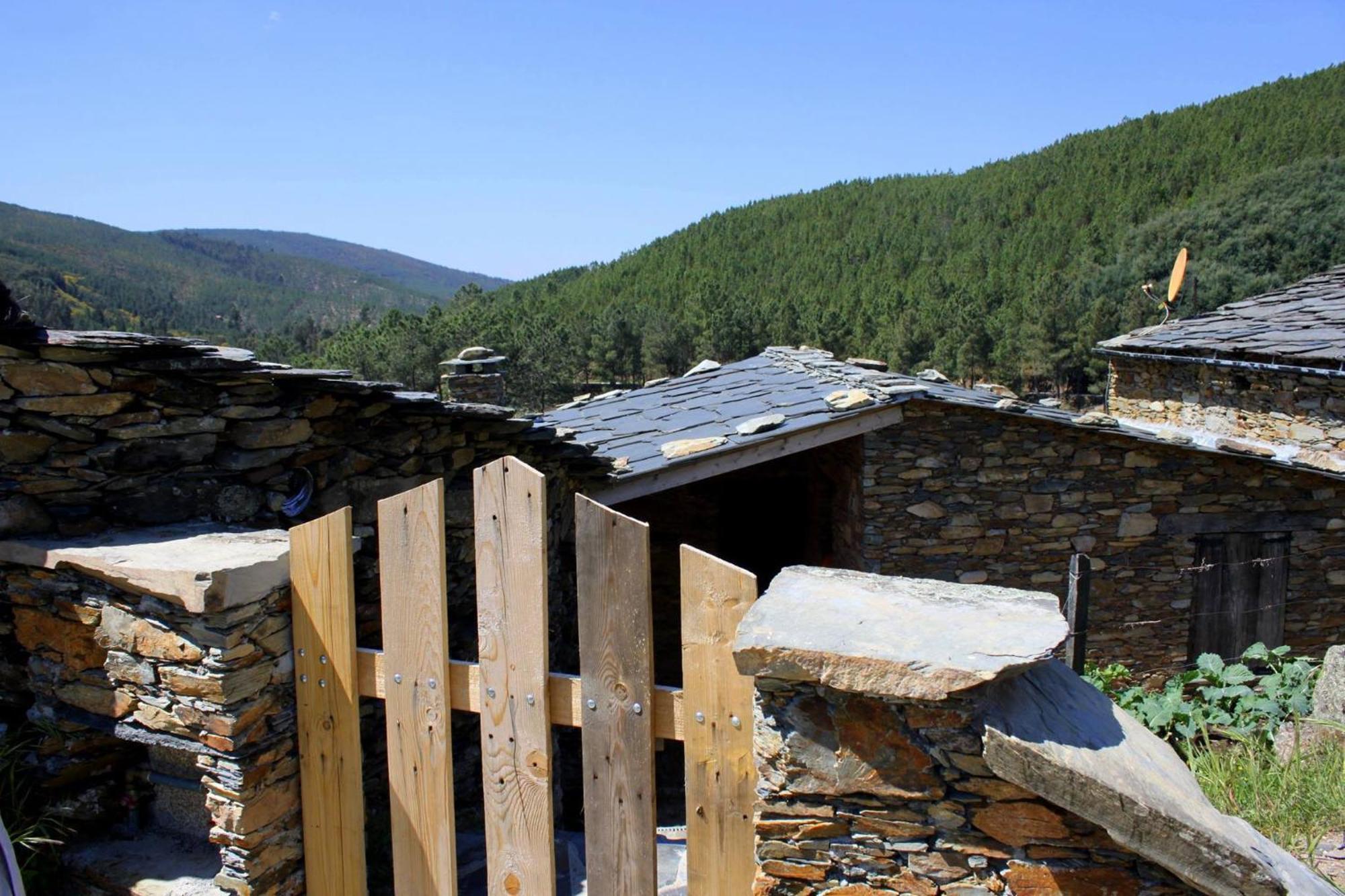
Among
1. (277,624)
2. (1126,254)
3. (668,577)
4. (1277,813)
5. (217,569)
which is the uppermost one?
(1126,254)

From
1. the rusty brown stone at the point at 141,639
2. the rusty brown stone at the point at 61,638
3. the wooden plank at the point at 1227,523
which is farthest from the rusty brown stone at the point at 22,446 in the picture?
the wooden plank at the point at 1227,523

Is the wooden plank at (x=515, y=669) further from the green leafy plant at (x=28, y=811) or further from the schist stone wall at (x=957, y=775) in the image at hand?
the green leafy plant at (x=28, y=811)

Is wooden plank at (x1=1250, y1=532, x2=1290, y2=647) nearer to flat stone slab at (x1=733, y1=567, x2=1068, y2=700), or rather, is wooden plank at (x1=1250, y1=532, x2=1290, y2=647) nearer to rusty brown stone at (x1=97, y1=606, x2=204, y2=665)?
flat stone slab at (x1=733, y1=567, x2=1068, y2=700)

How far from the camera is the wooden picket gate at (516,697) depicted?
70.3 inches

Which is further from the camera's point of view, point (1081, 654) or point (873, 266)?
point (873, 266)

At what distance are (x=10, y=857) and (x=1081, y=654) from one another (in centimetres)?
519

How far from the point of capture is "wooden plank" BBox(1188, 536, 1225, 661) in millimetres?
7023

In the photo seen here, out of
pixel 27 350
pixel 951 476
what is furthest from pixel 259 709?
pixel 951 476

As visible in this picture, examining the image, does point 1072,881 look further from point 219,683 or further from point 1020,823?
point 219,683

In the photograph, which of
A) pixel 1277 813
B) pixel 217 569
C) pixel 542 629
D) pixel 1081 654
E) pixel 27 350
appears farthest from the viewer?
pixel 1081 654

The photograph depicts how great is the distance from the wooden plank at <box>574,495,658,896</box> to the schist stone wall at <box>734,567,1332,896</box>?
0.26m

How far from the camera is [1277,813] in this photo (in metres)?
2.72

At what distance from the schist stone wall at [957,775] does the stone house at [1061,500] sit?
4.30 m

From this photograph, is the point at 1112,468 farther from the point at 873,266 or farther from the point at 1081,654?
the point at 873,266
